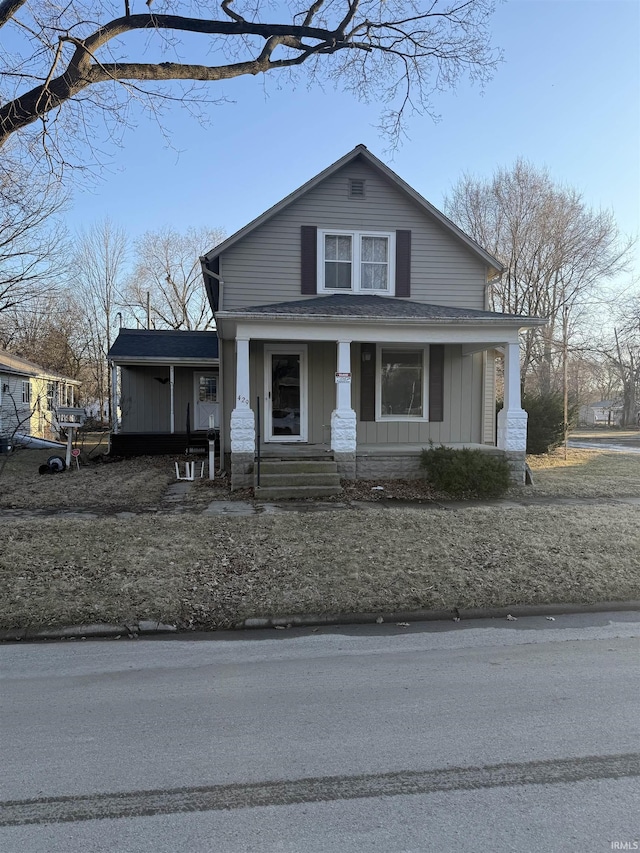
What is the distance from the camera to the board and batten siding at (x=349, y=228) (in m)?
11.8

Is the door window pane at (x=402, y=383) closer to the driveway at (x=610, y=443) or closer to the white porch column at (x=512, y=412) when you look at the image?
the white porch column at (x=512, y=412)

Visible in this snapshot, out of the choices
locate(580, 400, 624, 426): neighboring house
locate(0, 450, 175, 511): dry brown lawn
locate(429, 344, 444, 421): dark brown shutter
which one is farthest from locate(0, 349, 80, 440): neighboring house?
locate(580, 400, 624, 426): neighboring house

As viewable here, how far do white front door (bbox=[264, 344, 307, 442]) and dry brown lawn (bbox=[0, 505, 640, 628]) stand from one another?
4724 mm

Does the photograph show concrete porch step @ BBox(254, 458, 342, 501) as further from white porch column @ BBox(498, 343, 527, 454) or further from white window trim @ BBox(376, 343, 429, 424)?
white porch column @ BBox(498, 343, 527, 454)

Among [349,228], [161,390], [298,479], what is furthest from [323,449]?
[161,390]

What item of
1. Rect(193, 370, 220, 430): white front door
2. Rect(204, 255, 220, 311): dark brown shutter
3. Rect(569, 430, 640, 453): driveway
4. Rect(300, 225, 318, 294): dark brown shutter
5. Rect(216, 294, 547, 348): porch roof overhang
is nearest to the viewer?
Rect(216, 294, 547, 348): porch roof overhang

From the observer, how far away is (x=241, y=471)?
386 inches

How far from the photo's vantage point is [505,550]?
623 centimetres

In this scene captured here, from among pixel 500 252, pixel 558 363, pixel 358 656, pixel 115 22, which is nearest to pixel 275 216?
pixel 115 22

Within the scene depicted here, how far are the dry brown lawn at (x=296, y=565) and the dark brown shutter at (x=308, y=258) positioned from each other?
6.34 meters

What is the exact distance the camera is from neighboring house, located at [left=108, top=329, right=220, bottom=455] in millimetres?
16922

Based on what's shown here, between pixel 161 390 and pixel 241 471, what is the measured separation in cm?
975

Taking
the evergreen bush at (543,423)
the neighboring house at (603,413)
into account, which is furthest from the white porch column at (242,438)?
the neighboring house at (603,413)

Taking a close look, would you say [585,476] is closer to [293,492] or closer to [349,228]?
[293,492]
